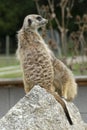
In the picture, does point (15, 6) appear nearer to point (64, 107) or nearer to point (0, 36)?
point (0, 36)

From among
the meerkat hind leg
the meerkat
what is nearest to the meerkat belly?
the meerkat

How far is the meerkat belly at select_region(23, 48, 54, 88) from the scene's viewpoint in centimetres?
640

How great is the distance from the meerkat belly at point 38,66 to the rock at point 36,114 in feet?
0.57

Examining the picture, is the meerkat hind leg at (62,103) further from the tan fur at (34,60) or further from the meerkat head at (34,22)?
the meerkat head at (34,22)

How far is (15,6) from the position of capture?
47.9 metres

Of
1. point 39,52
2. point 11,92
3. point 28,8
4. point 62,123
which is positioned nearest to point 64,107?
point 62,123

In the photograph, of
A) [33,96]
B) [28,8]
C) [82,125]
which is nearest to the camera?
[33,96]

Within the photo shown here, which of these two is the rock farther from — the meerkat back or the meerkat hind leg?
the meerkat back

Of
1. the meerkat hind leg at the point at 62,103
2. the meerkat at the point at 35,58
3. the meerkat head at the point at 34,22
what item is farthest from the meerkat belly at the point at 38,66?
the meerkat head at the point at 34,22

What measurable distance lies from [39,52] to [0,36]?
40928mm

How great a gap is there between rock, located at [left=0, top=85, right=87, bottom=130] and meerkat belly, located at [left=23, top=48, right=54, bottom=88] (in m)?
0.17

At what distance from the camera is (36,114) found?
6070 mm

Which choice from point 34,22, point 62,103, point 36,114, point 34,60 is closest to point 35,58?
point 34,60

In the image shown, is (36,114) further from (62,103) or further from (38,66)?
(38,66)
